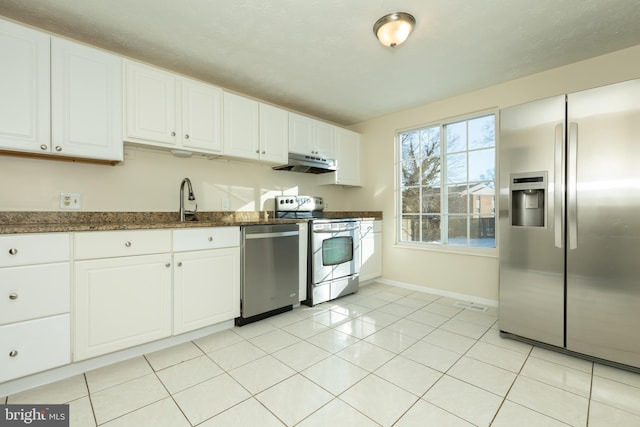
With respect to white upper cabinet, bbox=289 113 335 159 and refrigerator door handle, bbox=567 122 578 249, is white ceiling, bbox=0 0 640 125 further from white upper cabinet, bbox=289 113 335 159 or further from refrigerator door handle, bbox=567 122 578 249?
refrigerator door handle, bbox=567 122 578 249

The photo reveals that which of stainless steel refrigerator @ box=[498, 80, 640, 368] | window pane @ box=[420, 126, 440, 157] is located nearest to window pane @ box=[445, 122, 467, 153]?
window pane @ box=[420, 126, 440, 157]

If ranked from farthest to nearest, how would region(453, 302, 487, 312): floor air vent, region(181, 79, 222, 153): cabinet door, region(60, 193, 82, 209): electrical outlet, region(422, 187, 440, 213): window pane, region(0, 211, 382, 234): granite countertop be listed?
region(422, 187, 440, 213): window pane, region(453, 302, 487, 312): floor air vent, region(181, 79, 222, 153): cabinet door, region(60, 193, 82, 209): electrical outlet, region(0, 211, 382, 234): granite countertop

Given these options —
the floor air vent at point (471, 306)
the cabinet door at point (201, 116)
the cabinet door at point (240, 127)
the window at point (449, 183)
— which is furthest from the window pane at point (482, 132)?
the cabinet door at point (201, 116)

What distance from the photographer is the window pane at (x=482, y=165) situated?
10.1ft

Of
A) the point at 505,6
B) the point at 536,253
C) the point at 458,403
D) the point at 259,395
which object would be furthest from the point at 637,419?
the point at 505,6

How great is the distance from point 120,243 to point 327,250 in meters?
1.94

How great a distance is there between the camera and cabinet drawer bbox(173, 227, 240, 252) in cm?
212

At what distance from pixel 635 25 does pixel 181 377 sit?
13.0 ft

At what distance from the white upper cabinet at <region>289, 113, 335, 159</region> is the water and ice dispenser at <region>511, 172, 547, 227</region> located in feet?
7.01

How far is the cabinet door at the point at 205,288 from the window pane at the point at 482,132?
2.87 metres

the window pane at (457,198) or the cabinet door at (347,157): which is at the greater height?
the cabinet door at (347,157)

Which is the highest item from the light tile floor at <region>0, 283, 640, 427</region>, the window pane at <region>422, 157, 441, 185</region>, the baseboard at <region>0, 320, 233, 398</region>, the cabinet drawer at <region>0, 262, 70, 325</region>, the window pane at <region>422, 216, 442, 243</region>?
the window pane at <region>422, 157, 441, 185</region>

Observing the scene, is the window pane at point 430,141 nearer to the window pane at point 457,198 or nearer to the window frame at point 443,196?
the window frame at point 443,196

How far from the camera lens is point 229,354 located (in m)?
2.02
